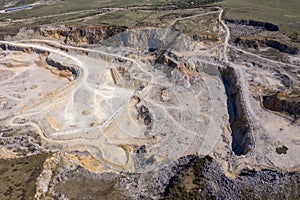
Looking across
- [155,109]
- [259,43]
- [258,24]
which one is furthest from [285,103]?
[258,24]

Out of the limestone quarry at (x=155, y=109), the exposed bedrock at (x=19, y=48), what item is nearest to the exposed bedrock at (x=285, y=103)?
the limestone quarry at (x=155, y=109)

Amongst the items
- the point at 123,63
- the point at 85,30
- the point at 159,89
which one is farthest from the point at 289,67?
the point at 85,30

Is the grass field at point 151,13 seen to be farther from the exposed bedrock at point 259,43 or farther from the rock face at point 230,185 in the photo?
the rock face at point 230,185

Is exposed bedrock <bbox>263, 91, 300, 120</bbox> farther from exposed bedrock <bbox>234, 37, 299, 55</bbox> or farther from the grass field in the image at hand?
the grass field

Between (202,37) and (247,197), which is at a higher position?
(202,37)

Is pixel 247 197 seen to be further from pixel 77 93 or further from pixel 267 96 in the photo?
pixel 77 93

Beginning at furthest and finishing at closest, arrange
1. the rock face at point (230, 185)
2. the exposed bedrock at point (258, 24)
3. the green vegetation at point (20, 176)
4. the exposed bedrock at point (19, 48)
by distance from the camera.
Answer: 1. the exposed bedrock at point (19, 48)
2. the exposed bedrock at point (258, 24)
3. the green vegetation at point (20, 176)
4. the rock face at point (230, 185)

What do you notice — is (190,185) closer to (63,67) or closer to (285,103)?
(285,103)
